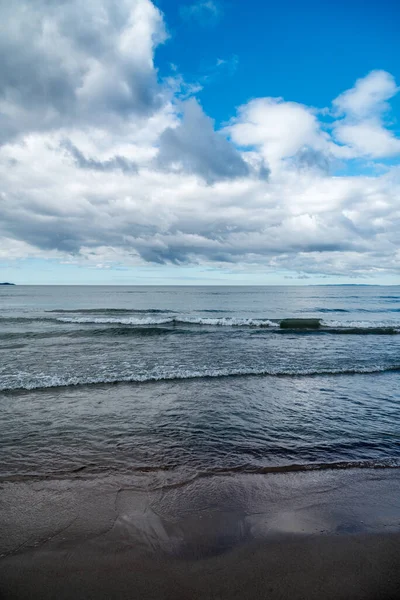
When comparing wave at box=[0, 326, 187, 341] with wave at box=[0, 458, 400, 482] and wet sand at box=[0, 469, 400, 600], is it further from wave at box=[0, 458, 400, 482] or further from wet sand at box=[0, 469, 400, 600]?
wet sand at box=[0, 469, 400, 600]

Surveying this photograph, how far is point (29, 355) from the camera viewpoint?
694 inches

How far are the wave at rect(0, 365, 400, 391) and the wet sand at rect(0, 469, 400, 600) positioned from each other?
6789 mm

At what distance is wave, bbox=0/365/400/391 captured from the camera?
39.8 feet

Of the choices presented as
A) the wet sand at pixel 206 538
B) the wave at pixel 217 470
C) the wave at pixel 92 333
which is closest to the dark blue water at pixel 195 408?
the wave at pixel 217 470

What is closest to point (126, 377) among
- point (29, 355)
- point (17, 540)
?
point (29, 355)

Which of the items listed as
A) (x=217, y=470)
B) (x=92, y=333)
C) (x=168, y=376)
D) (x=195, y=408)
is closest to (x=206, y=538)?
(x=217, y=470)

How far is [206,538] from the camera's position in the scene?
4406 mm

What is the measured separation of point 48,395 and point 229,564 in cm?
888

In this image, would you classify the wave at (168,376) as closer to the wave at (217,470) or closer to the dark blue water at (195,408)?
the dark blue water at (195,408)

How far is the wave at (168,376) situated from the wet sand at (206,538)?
6789 mm

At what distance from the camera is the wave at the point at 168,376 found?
12141 mm

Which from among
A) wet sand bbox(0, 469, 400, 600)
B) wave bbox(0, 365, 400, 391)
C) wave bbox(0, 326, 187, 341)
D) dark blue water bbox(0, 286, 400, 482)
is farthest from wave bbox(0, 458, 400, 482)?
wave bbox(0, 326, 187, 341)

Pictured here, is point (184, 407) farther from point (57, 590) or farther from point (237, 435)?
point (57, 590)

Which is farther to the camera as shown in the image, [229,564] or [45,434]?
[45,434]
